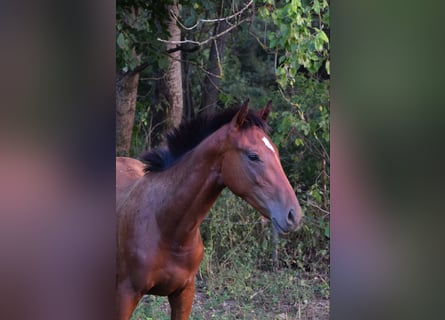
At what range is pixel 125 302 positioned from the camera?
3436 millimetres

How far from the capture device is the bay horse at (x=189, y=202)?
3445mm

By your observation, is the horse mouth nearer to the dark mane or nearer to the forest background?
the dark mane

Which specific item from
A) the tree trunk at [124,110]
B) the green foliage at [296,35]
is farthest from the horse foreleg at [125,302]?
the tree trunk at [124,110]

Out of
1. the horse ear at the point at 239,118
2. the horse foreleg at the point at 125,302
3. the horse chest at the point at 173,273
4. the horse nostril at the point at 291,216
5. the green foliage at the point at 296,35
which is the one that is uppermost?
the green foliage at the point at 296,35

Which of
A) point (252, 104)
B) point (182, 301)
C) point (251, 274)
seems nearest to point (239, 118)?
point (182, 301)

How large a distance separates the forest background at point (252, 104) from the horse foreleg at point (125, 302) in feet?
5.39

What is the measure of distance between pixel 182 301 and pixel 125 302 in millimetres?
403

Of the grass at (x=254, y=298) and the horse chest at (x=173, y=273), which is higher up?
the horse chest at (x=173, y=273)

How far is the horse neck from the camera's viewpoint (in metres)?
3.54

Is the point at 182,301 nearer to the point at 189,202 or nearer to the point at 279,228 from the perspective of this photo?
the point at 189,202

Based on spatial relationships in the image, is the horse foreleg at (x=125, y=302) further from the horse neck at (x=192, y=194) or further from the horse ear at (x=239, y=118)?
the horse ear at (x=239, y=118)

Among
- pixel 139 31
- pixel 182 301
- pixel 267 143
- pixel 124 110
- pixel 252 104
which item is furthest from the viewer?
pixel 252 104
